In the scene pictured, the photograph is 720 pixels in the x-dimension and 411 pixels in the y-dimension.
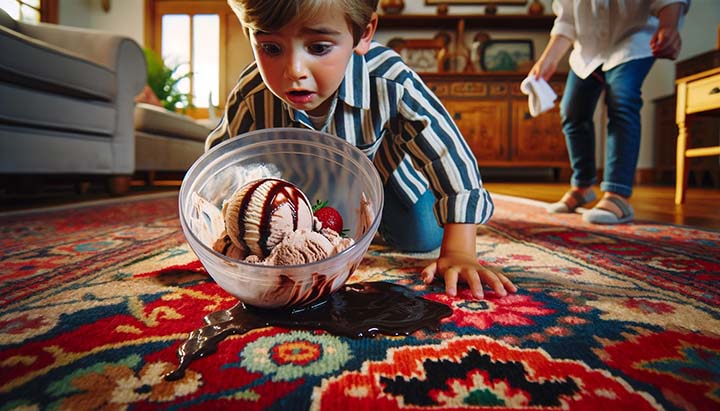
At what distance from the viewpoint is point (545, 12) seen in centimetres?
356

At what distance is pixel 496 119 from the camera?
3.33 metres

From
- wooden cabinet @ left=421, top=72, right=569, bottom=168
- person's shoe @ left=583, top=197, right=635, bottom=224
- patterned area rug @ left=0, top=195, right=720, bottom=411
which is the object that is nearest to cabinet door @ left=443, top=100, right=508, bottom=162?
wooden cabinet @ left=421, top=72, right=569, bottom=168

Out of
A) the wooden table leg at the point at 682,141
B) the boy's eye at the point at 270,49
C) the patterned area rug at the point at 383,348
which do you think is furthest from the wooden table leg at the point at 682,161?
the boy's eye at the point at 270,49

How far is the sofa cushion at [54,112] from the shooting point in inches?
46.6

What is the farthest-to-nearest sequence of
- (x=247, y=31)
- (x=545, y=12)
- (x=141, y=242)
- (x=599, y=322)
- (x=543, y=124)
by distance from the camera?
(x=545, y=12) < (x=543, y=124) < (x=141, y=242) < (x=247, y=31) < (x=599, y=322)

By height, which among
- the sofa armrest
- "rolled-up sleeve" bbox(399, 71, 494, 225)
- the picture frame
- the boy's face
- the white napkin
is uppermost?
the picture frame

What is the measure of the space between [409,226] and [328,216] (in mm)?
324

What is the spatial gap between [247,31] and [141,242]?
1.58 feet

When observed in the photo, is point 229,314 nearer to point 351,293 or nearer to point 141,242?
point 351,293

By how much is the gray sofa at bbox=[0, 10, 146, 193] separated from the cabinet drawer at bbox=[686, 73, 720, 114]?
6.87 feet

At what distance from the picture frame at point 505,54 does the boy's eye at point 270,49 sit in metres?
3.42

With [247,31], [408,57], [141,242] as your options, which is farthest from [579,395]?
[408,57]

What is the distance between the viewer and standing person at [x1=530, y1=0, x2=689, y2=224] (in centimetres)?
107

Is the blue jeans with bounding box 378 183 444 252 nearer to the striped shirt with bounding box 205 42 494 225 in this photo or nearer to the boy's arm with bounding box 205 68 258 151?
the striped shirt with bounding box 205 42 494 225
